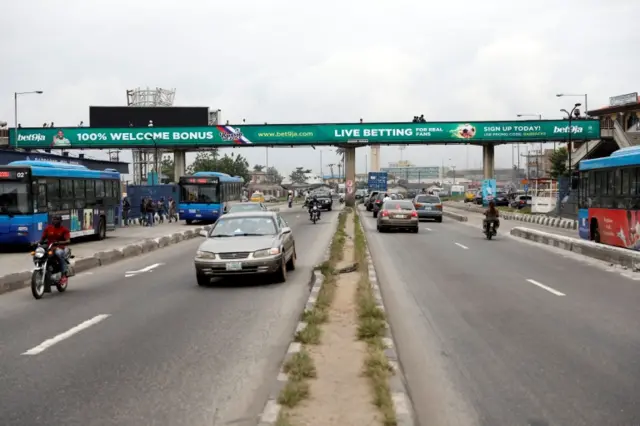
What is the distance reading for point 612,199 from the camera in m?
20.6

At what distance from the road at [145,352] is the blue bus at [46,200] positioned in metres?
9.67

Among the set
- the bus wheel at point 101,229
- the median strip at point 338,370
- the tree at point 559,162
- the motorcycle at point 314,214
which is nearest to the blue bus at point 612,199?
the median strip at point 338,370

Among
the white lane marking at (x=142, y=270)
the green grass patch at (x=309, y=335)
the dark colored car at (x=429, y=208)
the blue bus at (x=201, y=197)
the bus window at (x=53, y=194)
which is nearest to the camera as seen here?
the green grass patch at (x=309, y=335)

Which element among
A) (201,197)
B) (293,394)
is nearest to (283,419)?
(293,394)

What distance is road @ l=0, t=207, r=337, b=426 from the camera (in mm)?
5812

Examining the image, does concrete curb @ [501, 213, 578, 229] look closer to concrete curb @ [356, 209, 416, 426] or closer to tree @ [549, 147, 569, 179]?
concrete curb @ [356, 209, 416, 426]

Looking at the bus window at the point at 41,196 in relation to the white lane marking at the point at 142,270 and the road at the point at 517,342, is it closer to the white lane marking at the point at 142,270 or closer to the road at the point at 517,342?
the white lane marking at the point at 142,270

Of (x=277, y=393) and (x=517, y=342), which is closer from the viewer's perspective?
(x=277, y=393)

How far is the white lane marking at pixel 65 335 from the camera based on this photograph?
27.1 ft

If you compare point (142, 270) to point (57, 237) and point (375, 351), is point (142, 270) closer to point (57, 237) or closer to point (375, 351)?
point (57, 237)

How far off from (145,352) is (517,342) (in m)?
4.46

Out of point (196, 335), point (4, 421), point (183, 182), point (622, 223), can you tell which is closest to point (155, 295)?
point (196, 335)

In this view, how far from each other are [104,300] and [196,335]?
4.19 m

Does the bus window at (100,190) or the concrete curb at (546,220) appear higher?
the bus window at (100,190)
